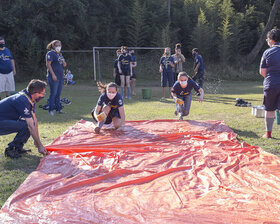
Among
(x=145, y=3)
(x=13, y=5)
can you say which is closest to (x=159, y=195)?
(x=13, y=5)

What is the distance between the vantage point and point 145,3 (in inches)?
1015

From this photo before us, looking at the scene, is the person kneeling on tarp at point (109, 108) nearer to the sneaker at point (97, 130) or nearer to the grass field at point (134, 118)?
the sneaker at point (97, 130)

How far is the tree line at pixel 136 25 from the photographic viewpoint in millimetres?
20688

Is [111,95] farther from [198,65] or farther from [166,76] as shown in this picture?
[198,65]

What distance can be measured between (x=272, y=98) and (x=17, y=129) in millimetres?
4235

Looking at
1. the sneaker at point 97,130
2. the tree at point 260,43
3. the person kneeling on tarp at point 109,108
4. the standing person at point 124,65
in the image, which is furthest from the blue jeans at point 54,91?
the tree at point 260,43

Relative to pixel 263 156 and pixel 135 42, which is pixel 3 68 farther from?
pixel 135 42

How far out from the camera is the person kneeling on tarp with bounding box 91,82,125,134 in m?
5.81

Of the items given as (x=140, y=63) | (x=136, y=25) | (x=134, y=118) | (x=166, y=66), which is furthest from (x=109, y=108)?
(x=136, y=25)

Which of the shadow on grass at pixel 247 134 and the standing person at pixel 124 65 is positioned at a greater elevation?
the standing person at pixel 124 65

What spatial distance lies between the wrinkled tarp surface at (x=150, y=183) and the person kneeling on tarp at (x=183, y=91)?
1.59 metres

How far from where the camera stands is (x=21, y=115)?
427 centimetres

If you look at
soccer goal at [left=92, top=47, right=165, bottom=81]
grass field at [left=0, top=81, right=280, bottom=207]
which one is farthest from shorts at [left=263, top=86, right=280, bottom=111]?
soccer goal at [left=92, top=47, right=165, bottom=81]

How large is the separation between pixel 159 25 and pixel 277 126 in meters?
19.9
